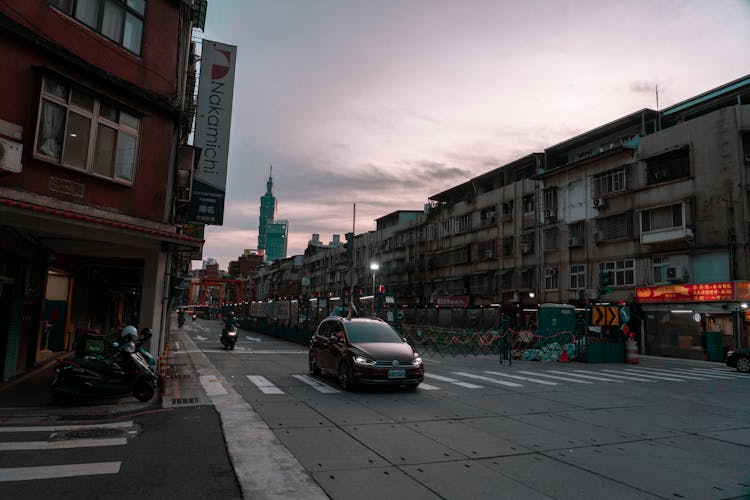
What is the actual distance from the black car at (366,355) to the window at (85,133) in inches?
261

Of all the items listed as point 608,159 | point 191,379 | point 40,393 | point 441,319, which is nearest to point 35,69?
point 40,393

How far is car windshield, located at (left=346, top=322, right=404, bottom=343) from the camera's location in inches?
499

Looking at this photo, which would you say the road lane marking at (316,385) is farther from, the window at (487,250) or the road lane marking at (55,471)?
the window at (487,250)

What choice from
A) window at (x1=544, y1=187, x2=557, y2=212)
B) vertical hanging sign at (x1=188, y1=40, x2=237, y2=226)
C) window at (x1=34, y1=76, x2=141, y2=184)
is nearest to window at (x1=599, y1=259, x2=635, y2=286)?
window at (x1=544, y1=187, x2=557, y2=212)

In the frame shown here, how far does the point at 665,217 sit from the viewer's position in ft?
101

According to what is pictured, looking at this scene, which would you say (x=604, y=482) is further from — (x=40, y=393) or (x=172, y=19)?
(x=172, y=19)

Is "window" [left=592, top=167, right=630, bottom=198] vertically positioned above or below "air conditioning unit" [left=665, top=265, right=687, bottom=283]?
above

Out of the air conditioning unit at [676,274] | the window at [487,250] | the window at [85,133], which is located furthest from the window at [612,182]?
the window at [85,133]

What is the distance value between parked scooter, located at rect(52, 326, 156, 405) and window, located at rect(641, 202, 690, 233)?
3029 centimetres

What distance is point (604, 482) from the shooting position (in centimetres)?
558

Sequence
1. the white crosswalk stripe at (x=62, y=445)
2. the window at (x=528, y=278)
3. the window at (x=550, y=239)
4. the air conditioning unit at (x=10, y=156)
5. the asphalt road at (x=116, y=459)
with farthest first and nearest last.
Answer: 1. the window at (x=528, y=278)
2. the window at (x=550, y=239)
3. the air conditioning unit at (x=10, y=156)
4. the white crosswalk stripe at (x=62, y=445)
5. the asphalt road at (x=116, y=459)

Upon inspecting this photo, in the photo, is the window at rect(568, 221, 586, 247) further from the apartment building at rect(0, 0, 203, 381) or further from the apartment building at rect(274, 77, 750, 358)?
the apartment building at rect(0, 0, 203, 381)

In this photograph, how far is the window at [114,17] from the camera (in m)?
11.2

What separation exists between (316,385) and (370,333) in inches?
78.3
